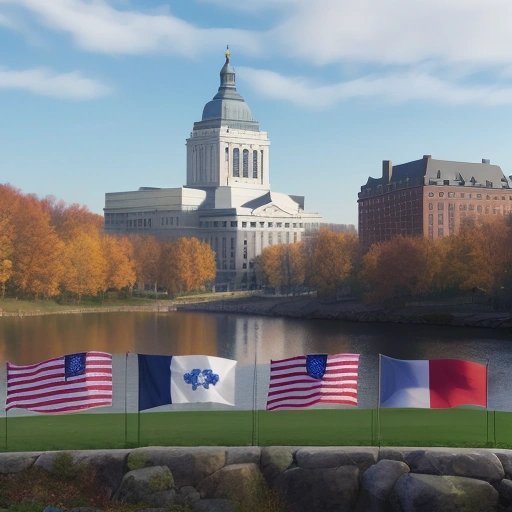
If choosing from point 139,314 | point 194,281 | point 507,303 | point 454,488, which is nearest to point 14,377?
point 454,488

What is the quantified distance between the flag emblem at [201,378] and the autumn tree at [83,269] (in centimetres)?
7997

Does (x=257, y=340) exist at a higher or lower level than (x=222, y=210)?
lower

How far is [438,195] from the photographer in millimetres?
125062

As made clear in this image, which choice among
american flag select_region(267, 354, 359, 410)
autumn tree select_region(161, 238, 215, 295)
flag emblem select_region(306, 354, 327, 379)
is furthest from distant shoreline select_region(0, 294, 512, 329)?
flag emblem select_region(306, 354, 327, 379)

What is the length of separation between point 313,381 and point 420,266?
72.2 m

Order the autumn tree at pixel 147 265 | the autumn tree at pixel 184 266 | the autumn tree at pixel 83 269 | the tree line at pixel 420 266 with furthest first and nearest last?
the autumn tree at pixel 184 266
the autumn tree at pixel 147 265
the autumn tree at pixel 83 269
the tree line at pixel 420 266

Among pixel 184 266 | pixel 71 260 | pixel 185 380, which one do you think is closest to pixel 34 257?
pixel 71 260

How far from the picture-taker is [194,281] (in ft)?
403

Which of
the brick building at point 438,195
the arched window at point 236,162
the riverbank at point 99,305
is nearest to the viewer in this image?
the riverbank at point 99,305

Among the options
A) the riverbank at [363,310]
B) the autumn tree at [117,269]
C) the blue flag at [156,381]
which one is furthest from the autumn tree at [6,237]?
the blue flag at [156,381]

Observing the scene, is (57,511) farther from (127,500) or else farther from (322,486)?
(322,486)

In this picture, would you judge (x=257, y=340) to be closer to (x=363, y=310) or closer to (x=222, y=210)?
(x=363, y=310)

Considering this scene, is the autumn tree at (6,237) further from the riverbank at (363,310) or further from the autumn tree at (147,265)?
the autumn tree at (147,265)

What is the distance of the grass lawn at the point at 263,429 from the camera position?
57.7 ft
